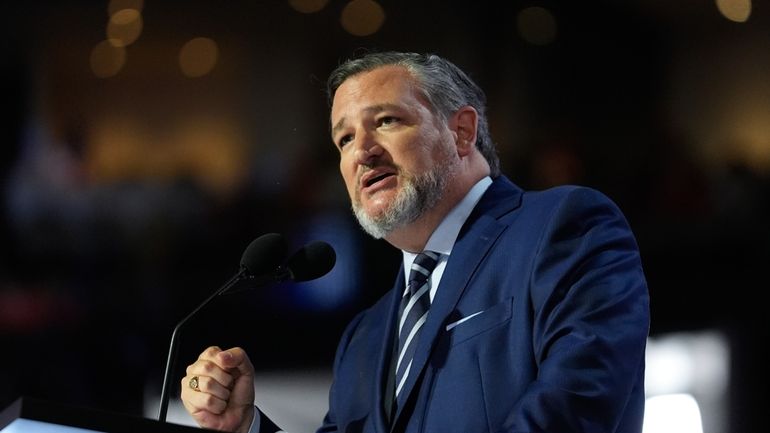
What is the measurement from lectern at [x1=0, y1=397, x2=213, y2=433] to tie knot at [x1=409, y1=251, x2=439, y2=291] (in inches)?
35.3

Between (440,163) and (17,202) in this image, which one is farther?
(17,202)

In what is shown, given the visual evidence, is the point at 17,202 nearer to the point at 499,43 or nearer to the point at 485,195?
the point at 499,43

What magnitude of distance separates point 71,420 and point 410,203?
105 cm

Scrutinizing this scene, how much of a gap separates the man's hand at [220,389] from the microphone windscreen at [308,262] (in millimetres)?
169

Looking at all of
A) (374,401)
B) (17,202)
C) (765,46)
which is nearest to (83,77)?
(17,202)

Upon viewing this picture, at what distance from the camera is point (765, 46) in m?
4.24

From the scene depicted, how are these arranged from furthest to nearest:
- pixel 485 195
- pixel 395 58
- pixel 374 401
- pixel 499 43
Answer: pixel 499 43 → pixel 395 58 → pixel 485 195 → pixel 374 401

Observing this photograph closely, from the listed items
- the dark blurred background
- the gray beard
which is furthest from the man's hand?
the dark blurred background

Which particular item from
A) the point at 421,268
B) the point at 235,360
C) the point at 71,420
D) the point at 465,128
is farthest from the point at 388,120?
the point at 71,420

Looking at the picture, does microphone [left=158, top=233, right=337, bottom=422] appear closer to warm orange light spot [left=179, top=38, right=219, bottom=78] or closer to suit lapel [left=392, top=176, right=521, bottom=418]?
suit lapel [left=392, top=176, right=521, bottom=418]

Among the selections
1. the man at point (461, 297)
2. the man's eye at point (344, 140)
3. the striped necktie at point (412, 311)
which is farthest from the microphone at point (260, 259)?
the man's eye at point (344, 140)

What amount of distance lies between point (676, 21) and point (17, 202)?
2.58 m

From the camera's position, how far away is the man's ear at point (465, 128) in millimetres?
2527

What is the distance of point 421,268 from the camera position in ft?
7.45
